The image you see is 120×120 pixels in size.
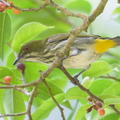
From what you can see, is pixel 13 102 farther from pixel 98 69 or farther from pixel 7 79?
pixel 98 69

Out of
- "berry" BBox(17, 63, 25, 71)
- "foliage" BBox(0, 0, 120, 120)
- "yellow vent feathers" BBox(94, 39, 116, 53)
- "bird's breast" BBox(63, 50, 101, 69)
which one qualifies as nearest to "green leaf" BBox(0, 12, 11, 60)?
"foliage" BBox(0, 0, 120, 120)

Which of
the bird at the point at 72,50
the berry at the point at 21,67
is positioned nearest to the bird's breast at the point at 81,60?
the bird at the point at 72,50

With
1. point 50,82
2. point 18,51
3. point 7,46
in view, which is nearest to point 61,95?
point 50,82

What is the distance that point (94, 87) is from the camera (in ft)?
5.92

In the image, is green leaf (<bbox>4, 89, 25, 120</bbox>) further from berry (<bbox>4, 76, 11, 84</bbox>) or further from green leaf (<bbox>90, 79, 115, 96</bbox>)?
green leaf (<bbox>90, 79, 115, 96</bbox>)

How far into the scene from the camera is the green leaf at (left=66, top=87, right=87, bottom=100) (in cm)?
154

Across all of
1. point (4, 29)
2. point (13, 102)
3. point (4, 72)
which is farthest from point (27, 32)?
point (13, 102)

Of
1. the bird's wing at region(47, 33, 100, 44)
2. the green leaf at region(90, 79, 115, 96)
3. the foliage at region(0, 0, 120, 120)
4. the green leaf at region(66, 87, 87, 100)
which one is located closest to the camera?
the green leaf at region(66, 87, 87, 100)

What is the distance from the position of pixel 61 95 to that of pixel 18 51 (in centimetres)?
38

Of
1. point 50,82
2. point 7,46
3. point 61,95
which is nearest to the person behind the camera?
point 61,95

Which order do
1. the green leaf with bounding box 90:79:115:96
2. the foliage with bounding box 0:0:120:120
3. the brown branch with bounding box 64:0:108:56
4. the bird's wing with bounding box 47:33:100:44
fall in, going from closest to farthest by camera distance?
1. the brown branch with bounding box 64:0:108:56
2. the foliage with bounding box 0:0:120:120
3. the green leaf with bounding box 90:79:115:96
4. the bird's wing with bounding box 47:33:100:44

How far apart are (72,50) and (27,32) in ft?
0.84

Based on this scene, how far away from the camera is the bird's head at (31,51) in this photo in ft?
6.07

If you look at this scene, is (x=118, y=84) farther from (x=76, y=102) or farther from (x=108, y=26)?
(x=108, y=26)
